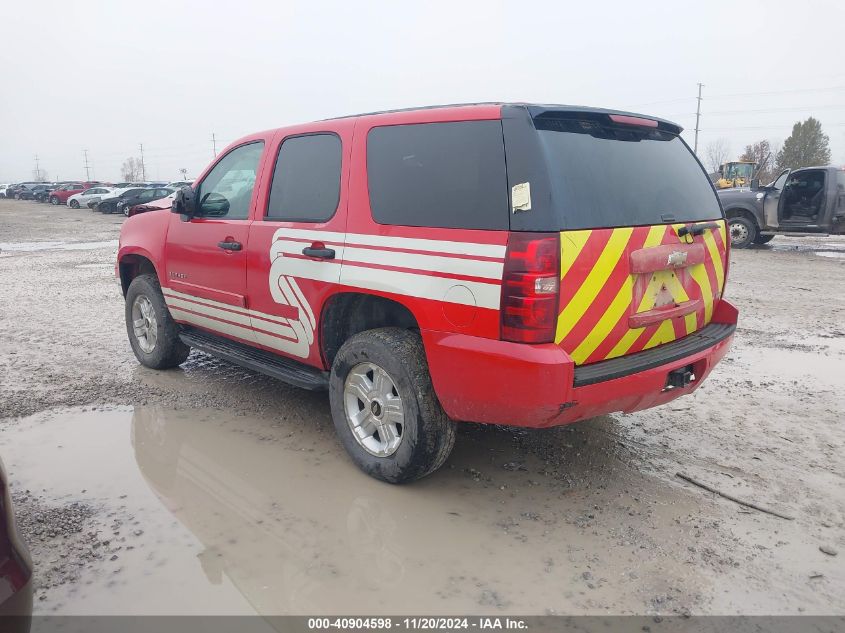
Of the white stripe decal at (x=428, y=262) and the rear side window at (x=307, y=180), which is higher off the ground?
the rear side window at (x=307, y=180)

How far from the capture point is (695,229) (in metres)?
3.34

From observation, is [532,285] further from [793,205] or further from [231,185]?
[793,205]

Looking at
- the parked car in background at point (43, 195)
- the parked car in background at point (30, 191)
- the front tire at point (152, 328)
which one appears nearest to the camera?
the front tire at point (152, 328)

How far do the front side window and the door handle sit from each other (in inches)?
32.5

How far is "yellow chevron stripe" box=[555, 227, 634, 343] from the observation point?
110 inches

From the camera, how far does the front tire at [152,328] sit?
5.21 meters

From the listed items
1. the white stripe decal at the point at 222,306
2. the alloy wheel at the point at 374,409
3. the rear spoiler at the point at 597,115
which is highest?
the rear spoiler at the point at 597,115

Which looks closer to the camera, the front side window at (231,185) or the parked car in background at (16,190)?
the front side window at (231,185)

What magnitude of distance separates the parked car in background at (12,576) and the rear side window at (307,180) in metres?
2.27

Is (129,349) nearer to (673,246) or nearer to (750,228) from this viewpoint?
(673,246)

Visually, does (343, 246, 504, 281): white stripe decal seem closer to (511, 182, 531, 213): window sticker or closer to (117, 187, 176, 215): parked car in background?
(511, 182, 531, 213): window sticker

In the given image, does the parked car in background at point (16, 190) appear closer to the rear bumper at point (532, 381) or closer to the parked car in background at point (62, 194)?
the parked car in background at point (62, 194)

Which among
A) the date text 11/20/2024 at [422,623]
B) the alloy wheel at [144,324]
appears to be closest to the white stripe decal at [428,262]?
the date text 11/20/2024 at [422,623]

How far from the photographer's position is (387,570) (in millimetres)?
2721
